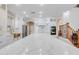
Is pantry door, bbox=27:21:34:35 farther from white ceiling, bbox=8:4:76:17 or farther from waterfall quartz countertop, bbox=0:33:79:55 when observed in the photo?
waterfall quartz countertop, bbox=0:33:79:55

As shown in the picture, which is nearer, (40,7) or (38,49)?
(38,49)

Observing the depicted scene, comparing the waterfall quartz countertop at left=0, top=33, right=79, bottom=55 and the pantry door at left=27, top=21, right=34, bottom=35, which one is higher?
the pantry door at left=27, top=21, right=34, bottom=35

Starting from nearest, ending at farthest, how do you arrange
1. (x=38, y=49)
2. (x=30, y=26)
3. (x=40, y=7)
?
(x=38, y=49) → (x=40, y=7) → (x=30, y=26)

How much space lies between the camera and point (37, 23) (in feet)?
81.4

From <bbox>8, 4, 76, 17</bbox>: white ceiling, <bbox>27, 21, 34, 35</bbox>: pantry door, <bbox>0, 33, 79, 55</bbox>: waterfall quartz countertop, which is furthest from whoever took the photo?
<bbox>27, 21, 34, 35</bbox>: pantry door

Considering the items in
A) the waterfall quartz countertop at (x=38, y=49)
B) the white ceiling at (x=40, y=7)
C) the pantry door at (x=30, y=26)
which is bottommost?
the waterfall quartz countertop at (x=38, y=49)

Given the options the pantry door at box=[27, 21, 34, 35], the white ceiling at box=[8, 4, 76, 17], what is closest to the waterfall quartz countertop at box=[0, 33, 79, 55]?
the white ceiling at box=[8, 4, 76, 17]

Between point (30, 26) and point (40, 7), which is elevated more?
point (40, 7)

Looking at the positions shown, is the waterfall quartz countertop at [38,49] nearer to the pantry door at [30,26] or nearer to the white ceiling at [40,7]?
the white ceiling at [40,7]

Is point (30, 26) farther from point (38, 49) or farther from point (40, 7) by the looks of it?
point (38, 49)

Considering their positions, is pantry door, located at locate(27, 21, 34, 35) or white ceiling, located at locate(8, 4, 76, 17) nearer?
white ceiling, located at locate(8, 4, 76, 17)

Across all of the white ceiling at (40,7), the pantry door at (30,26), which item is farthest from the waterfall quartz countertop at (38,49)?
the pantry door at (30,26)

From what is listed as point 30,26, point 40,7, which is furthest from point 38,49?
point 30,26

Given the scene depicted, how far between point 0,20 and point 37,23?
701 inches
